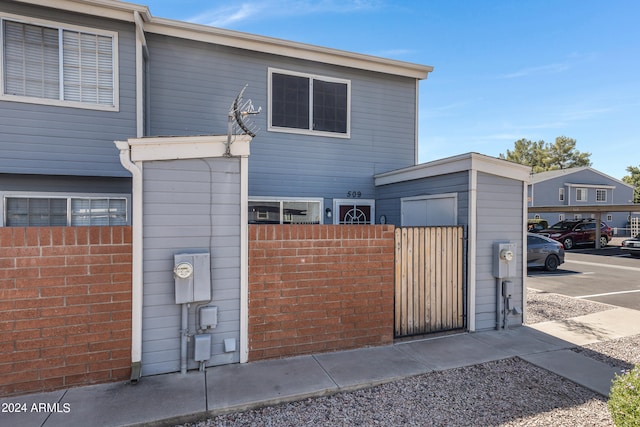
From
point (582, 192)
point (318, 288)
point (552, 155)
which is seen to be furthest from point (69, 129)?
point (552, 155)

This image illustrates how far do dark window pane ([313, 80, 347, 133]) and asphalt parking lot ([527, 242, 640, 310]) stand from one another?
7226 mm

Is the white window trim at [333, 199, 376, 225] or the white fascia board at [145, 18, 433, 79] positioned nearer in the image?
the white fascia board at [145, 18, 433, 79]

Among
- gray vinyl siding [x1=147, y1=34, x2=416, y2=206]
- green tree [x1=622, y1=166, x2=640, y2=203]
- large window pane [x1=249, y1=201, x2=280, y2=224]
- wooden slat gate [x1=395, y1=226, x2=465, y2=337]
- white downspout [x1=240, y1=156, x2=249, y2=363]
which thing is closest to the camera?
white downspout [x1=240, y1=156, x2=249, y2=363]

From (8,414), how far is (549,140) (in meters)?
57.7

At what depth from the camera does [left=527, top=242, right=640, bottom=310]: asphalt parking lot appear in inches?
307

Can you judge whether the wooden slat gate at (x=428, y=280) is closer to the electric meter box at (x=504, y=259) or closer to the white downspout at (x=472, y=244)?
the white downspout at (x=472, y=244)

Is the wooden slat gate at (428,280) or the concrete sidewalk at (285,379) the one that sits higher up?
the wooden slat gate at (428,280)

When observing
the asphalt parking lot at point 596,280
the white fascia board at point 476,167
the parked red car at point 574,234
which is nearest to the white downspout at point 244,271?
the white fascia board at point 476,167

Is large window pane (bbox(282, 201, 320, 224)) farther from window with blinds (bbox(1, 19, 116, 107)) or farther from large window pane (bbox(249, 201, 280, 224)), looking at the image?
window with blinds (bbox(1, 19, 116, 107))

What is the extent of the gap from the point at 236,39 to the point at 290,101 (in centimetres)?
173

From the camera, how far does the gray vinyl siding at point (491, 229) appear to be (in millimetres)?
5270

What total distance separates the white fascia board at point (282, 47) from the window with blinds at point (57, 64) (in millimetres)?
1192

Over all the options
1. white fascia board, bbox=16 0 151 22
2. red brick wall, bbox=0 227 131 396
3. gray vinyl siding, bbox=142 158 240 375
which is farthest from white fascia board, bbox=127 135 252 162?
white fascia board, bbox=16 0 151 22

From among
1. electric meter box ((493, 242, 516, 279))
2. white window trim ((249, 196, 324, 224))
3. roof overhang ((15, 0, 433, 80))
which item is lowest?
electric meter box ((493, 242, 516, 279))
